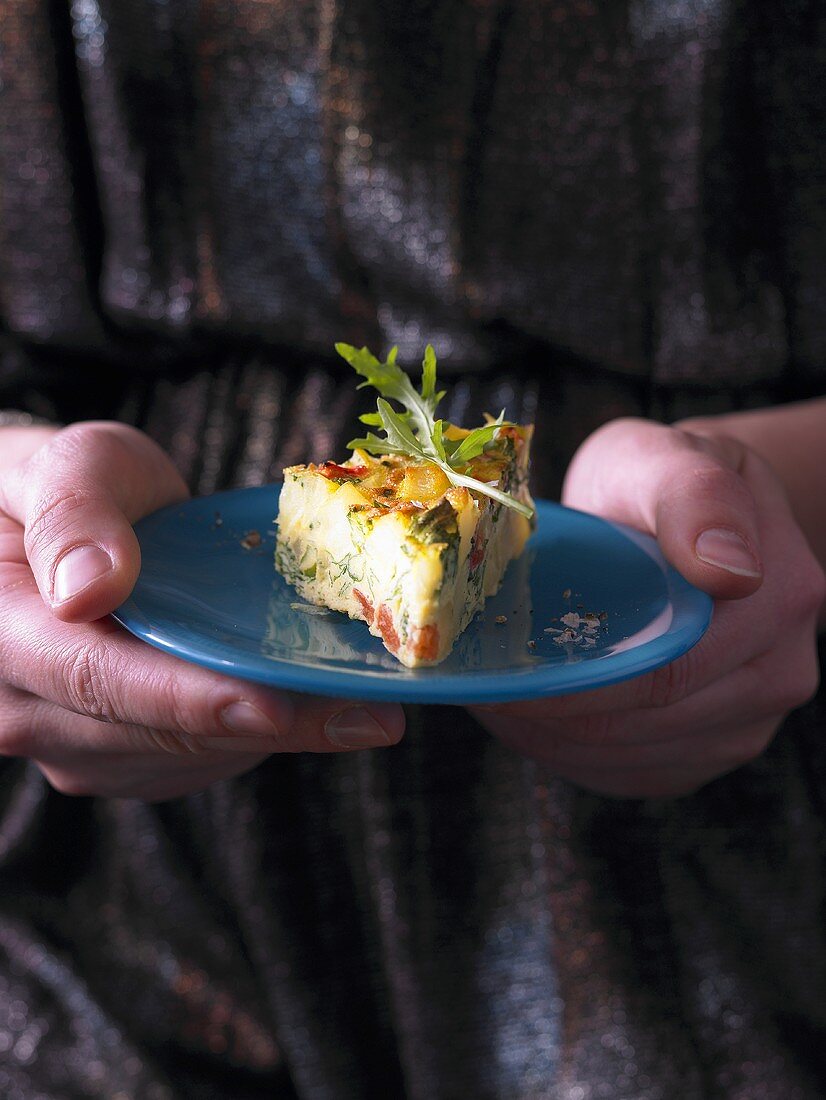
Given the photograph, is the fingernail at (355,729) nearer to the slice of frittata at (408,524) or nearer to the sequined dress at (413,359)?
the slice of frittata at (408,524)

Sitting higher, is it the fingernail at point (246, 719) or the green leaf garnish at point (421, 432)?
the green leaf garnish at point (421, 432)

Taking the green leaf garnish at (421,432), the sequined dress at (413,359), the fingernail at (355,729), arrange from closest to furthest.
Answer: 1. the fingernail at (355,729)
2. the green leaf garnish at (421,432)
3. the sequined dress at (413,359)

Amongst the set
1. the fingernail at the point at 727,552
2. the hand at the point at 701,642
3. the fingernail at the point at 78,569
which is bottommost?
the hand at the point at 701,642

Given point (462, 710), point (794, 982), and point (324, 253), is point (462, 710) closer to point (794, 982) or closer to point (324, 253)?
point (794, 982)

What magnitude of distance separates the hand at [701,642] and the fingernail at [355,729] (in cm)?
20

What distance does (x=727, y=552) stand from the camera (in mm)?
1322

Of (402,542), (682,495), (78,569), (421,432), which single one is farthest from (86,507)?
(682,495)

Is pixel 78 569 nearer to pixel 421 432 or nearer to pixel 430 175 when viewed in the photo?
pixel 421 432

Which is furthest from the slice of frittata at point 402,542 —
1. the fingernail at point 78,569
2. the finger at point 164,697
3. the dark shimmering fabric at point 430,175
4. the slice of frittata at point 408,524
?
the dark shimmering fabric at point 430,175

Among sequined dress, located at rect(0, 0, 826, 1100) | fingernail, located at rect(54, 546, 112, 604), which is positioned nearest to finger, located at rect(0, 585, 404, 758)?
fingernail, located at rect(54, 546, 112, 604)

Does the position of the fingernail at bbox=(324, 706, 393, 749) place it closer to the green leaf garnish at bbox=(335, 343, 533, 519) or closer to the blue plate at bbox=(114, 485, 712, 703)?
the blue plate at bbox=(114, 485, 712, 703)

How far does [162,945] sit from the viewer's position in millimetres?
1792

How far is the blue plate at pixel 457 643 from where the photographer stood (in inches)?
42.4

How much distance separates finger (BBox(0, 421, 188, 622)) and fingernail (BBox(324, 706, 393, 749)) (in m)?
0.30
